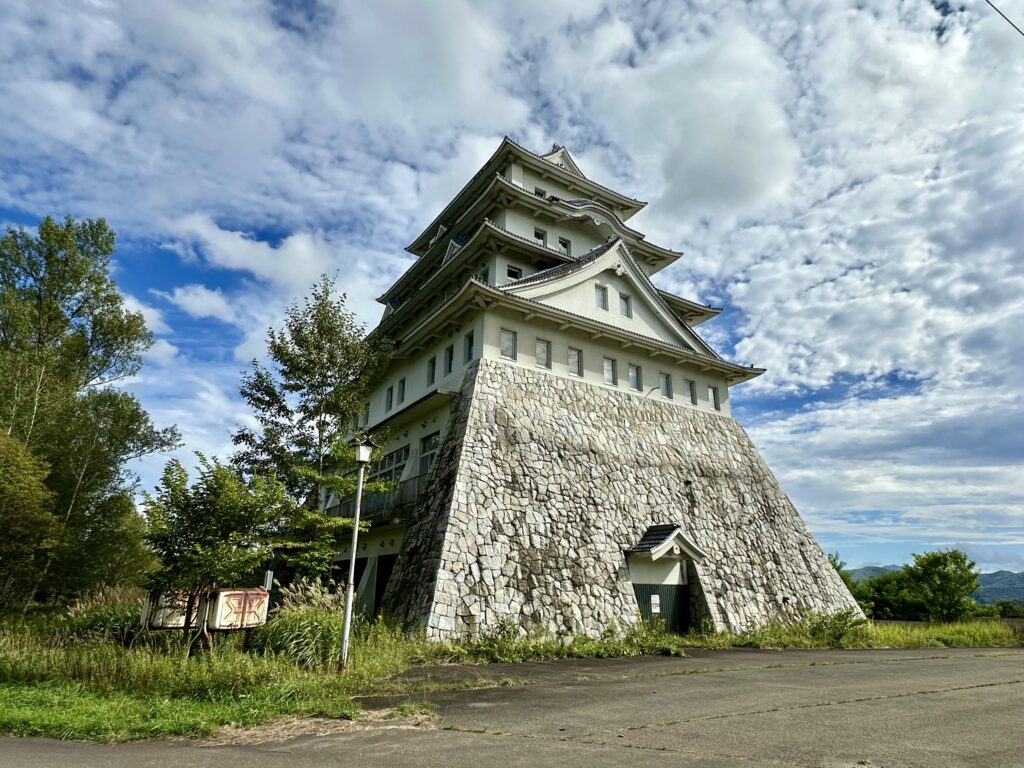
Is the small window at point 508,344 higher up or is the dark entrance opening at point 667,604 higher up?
the small window at point 508,344

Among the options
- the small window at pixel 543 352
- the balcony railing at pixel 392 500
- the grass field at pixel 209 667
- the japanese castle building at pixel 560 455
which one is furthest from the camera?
the small window at pixel 543 352

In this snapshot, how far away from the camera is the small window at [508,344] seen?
1947 centimetres

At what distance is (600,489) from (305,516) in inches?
355

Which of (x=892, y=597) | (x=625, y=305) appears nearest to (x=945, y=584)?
(x=892, y=597)

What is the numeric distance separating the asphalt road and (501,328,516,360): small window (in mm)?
10678

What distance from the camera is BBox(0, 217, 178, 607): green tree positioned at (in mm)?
21375

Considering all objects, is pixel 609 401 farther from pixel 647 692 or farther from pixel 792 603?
pixel 647 692

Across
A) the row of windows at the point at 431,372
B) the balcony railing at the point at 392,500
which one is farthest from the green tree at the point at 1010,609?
the balcony railing at the point at 392,500

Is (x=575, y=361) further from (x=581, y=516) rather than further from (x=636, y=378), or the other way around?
(x=581, y=516)

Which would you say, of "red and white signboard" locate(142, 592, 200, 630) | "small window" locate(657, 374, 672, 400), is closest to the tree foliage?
"small window" locate(657, 374, 672, 400)

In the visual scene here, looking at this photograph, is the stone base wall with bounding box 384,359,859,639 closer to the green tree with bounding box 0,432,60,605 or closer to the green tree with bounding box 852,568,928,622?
the green tree with bounding box 852,568,928,622

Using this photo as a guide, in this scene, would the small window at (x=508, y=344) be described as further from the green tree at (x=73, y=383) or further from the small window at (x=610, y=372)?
the green tree at (x=73, y=383)

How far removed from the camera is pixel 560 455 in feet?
60.0

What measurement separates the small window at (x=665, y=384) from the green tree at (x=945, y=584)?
14103 millimetres
